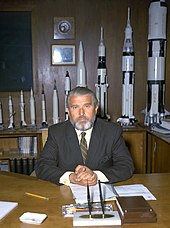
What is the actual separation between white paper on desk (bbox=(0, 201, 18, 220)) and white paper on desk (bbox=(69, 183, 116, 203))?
0.95ft

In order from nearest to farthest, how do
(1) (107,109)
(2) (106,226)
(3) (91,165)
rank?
(2) (106,226) < (3) (91,165) < (1) (107,109)

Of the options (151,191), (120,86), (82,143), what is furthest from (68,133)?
(120,86)

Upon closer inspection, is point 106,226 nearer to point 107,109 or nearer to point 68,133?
point 68,133

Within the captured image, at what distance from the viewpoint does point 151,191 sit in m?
1.46

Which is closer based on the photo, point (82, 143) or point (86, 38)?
point (82, 143)

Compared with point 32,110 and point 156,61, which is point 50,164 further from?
point 156,61

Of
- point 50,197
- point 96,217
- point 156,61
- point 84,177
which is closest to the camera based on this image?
point 96,217

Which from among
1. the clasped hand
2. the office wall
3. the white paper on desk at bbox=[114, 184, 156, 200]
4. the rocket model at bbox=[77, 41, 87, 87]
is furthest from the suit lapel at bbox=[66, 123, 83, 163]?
the office wall

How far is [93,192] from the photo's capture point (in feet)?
4.67

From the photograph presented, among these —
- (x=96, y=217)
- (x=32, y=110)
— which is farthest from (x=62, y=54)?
(x=96, y=217)

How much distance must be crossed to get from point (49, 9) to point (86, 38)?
1.91ft

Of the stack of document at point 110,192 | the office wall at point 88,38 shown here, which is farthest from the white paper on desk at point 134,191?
the office wall at point 88,38

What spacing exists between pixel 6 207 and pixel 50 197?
22 centimetres

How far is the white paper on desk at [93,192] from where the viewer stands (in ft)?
4.42
